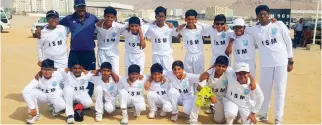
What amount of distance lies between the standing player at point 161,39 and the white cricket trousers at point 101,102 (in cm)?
130

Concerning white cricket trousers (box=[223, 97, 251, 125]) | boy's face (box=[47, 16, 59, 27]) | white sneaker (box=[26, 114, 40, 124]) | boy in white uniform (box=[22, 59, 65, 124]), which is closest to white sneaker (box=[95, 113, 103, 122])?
boy in white uniform (box=[22, 59, 65, 124])

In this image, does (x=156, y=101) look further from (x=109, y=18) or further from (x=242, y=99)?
(x=109, y=18)

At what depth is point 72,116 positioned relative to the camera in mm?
5895

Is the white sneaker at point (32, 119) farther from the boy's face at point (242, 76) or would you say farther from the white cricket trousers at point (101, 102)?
the boy's face at point (242, 76)

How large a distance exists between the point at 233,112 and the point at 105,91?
212 centimetres

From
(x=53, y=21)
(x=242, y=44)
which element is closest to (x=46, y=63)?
(x=53, y=21)

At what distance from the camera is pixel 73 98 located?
6.22m

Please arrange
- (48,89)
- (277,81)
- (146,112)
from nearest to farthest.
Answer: (277,81) → (48,89) → (146,112)

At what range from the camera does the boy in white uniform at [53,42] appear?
6664mm

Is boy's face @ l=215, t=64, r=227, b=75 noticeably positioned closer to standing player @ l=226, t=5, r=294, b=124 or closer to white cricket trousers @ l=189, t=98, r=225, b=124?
white cricket trousers @ l=189, t=98, r=225, b=124

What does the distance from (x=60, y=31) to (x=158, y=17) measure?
179 cm

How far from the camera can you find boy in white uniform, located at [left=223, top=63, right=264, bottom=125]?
18.4ft

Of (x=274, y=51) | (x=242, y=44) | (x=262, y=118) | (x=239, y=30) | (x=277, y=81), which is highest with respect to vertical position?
(x=239, y=30)

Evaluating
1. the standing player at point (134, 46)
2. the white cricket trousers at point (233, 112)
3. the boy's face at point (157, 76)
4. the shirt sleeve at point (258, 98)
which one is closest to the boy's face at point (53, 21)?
the standing player at point (134, 46)
